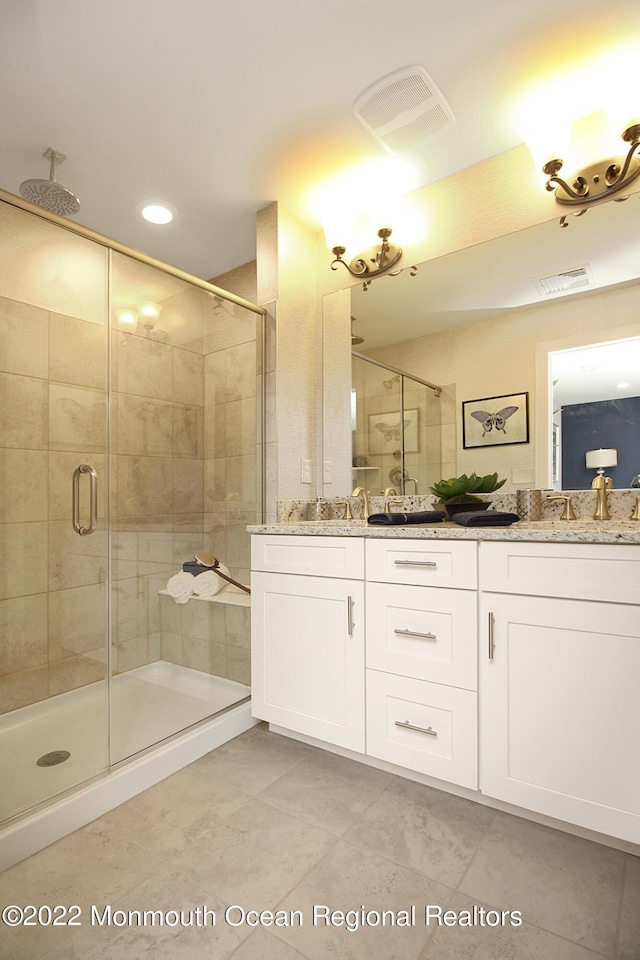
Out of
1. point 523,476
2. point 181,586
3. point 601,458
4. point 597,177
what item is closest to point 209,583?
point 181,586

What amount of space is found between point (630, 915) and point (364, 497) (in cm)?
158

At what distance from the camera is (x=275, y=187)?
2.23m

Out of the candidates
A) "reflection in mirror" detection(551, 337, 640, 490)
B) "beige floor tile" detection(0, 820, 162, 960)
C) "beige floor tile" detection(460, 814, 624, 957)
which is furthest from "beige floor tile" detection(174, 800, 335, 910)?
"reflection in mirror" detection(551, 337, 640, 490)

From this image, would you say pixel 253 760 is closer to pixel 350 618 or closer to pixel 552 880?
pixel 350 618

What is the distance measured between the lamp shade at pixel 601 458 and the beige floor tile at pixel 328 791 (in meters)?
1.32

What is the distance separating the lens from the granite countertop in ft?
4.12

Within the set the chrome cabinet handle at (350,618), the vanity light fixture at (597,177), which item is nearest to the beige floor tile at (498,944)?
the chrome cabinet handle at (350,618)

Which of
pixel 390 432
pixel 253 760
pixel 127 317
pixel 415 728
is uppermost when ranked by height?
pixel 127 317

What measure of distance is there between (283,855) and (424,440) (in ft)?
5.14

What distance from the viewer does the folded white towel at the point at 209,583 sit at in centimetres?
211

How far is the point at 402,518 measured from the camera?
175cm

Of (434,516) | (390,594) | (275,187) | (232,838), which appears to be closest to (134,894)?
(232,838)

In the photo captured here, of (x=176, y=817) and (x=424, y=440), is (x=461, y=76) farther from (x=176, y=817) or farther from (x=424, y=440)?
(x=176, y=817)

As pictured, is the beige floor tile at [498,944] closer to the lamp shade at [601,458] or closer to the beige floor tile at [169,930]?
the beige floor tile at [169,930]
